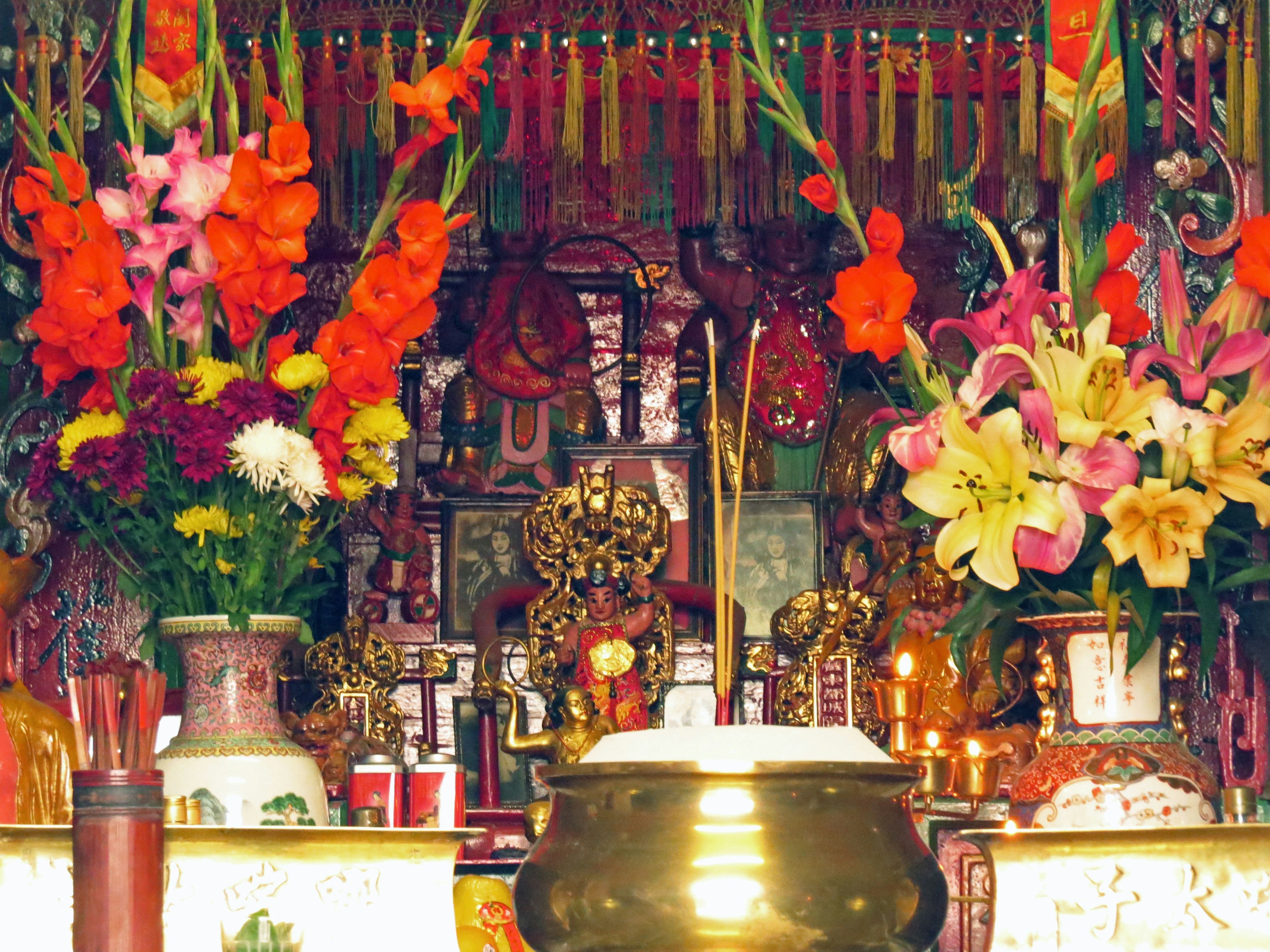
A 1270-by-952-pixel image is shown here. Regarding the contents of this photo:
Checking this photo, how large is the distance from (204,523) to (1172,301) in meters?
1.06

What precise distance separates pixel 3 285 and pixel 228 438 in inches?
20.5

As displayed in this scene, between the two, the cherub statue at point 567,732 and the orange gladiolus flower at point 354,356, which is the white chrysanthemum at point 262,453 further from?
the cherub statue at point 567,732

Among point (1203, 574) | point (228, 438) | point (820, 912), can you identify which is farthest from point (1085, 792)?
point (228, 438)

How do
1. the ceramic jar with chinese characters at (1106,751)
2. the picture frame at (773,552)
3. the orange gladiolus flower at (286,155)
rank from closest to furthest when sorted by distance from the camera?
the ceramic jar with chinese characters at (1106,751)
the orange gladiolus flower at (286,155)
the picture frame at (773,552)

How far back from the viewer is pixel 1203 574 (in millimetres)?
1909

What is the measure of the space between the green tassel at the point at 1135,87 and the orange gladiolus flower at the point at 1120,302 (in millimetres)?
446

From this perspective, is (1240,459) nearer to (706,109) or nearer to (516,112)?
(706,109)

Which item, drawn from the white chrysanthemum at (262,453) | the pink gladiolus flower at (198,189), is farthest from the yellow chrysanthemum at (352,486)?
the pink gladiolus flower at (198,189)

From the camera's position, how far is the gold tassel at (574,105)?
2.39m

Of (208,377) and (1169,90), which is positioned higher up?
(1169,90)

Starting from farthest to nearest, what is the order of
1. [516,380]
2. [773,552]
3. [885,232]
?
[516,380]
[773,552]
[885,232]

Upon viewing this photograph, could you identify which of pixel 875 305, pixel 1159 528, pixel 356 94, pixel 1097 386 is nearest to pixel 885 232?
pixel 875 305

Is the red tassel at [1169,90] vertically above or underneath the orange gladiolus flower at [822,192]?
above

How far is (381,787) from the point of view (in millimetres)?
1952
